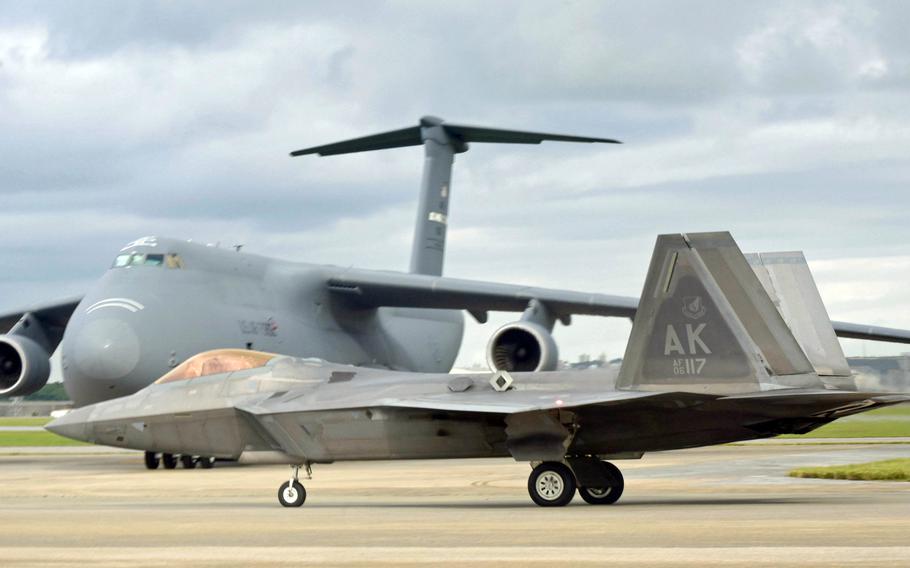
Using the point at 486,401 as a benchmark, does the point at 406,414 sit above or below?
below

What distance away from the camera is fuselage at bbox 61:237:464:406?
2481cm

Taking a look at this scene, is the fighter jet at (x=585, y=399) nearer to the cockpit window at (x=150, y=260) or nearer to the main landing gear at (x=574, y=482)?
the main landing gear at (x=574, y=482)

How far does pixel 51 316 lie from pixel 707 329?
21.4 m

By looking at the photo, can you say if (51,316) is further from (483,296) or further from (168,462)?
(483,296)

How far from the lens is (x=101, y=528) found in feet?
38.5

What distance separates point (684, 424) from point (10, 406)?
96125 millimetres

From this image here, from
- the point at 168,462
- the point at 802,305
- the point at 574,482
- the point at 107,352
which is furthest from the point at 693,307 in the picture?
the point at 168,462

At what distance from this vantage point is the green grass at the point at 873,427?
3641cm

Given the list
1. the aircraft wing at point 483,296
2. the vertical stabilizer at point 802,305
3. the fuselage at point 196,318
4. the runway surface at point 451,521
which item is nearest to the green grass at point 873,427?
the aircraft wing at point 483,296

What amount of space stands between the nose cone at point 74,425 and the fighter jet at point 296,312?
26.5 feet

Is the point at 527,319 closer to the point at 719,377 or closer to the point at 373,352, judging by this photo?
the point at 373,352

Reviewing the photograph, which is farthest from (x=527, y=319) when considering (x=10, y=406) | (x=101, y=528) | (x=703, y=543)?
(x=10, y=406)

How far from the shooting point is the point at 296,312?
30000mm

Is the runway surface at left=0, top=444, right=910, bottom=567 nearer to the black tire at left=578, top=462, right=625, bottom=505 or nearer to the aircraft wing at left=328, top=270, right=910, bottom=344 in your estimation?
the black tire at left=578, top=462, right=625, bottom=505
